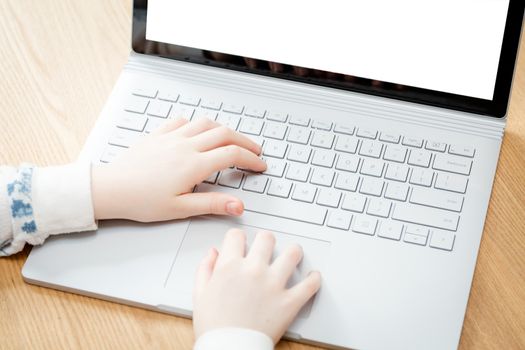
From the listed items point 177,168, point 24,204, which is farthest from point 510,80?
point 24,204

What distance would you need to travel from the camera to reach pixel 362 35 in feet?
2.80

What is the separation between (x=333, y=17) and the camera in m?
0.85

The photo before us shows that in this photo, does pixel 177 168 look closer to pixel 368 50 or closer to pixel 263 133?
pixel 263 133

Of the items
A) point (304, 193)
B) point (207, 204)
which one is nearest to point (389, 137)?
point (304, 193)

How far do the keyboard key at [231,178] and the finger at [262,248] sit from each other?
0.09 meters

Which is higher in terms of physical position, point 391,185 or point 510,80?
point 510,80

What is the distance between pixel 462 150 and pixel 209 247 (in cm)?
32

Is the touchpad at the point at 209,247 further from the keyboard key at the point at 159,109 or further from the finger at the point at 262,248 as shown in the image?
the keyboard key at the point at 159,109

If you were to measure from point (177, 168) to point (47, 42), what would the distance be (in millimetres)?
343

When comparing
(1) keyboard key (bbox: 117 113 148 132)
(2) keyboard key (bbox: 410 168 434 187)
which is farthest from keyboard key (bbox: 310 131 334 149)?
(1) keyboard key (bbox: 117 113 148 132)

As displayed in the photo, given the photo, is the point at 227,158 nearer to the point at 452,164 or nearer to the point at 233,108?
the point at 233,108

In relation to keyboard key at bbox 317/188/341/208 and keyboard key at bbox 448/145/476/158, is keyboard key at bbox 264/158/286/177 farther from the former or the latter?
keyboard key at bbox 448/145/476/158

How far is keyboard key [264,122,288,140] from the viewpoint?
87 cm

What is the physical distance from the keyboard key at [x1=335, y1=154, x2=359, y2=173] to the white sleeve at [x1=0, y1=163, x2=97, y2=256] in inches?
11.0
